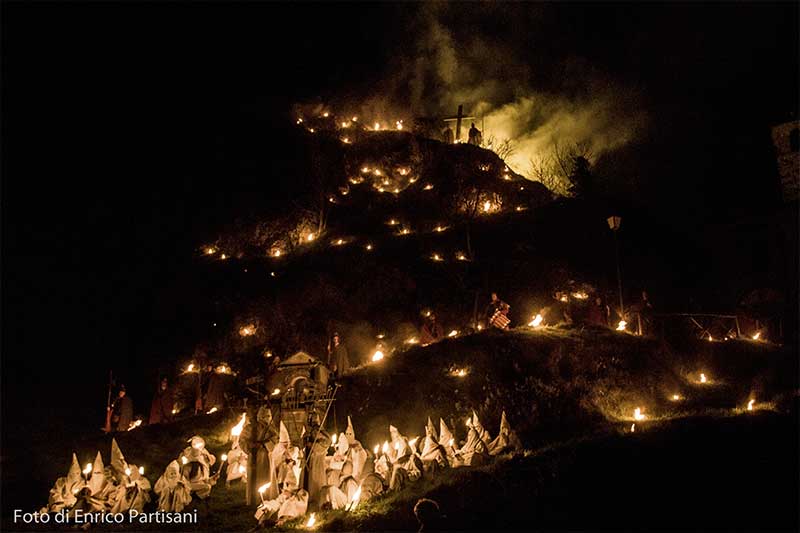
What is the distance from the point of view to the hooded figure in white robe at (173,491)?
992 cm

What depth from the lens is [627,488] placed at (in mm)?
8023

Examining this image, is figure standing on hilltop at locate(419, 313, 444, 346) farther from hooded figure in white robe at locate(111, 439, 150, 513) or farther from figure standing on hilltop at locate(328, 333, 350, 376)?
hooded figure in white robe at locate(111, 439, 150, 513)

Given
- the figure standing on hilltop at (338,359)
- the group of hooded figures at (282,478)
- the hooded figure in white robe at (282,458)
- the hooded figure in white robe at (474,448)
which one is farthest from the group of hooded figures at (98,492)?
the figure standing on hilltop at (338,359)

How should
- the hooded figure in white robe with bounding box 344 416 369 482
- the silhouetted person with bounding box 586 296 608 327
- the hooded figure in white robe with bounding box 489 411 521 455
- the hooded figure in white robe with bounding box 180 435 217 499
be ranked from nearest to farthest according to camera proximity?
the hooded figure in white robe with bounding box 344 416 369 482 < the hooded figure in white robe with bounding box 180 435 217 499 < the hooded figure in white robe with bounding box 489 411 521 455 < the silhouetted person with bounding box 586 296 608 327

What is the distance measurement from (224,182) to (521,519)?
35.4 m

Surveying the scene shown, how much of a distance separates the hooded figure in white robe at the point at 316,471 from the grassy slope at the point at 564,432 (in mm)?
1075

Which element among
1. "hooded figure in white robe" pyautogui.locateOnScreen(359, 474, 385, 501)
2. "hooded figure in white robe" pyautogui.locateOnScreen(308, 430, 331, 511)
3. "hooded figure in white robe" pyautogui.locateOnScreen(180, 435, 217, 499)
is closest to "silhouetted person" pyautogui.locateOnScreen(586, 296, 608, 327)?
"hooded figure in white robe" pyautogui.locateOnScreen(359, 474, 385, 501)

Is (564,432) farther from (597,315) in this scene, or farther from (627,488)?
(597,315)

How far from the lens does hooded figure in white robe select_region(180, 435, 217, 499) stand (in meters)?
10.7

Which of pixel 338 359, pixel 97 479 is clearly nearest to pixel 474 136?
pixel 338 359

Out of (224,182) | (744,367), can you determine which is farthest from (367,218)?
(744,367)

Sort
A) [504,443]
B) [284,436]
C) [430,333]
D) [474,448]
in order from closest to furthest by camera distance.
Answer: [284,436] < [474,448] < [504,443] < [430,333]

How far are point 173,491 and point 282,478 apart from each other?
8.28 ft

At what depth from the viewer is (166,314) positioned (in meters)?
27.6
